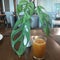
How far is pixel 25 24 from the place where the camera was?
0.78 metres

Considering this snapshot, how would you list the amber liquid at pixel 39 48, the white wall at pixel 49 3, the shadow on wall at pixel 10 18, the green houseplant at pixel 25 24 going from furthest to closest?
1. the white wall at pixel 49 3
2. the shadow on wall at pixel 10 18
3. the amber liquid at pixel 39 48
4. the green houseplant at pixel 25 24

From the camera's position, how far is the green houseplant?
2.58ft

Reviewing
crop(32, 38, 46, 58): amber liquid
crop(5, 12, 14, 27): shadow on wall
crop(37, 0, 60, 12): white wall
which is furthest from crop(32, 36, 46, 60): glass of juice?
crop(37, 0, 60, 12): white wall

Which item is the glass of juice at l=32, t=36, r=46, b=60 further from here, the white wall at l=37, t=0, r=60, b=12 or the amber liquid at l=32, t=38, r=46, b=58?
the white wall at l=37, t=0, r=60, b=12

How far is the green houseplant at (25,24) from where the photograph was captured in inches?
30.9

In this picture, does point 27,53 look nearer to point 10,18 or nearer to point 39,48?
point 39,48

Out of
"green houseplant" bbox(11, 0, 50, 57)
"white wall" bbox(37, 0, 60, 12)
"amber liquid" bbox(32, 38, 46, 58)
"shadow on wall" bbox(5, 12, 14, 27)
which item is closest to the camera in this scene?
"green houseplant" bbox(11, 0, 50, 57)

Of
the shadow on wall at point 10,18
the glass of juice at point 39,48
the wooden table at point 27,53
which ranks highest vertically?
the shadow on wall at point 10,18

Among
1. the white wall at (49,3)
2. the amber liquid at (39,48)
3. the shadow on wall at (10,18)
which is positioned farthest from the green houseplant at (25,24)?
the white wall at (49,3)

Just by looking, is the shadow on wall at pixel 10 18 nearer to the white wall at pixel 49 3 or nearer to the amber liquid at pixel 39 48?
the white wall at pixel 49 3

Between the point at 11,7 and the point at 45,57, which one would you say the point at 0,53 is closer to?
the point at 45,57

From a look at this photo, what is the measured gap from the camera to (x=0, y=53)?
3.44 feet

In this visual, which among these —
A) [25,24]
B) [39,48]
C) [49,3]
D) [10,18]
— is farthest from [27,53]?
[49,3]

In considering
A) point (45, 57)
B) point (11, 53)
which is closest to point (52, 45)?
point (45, 57)
